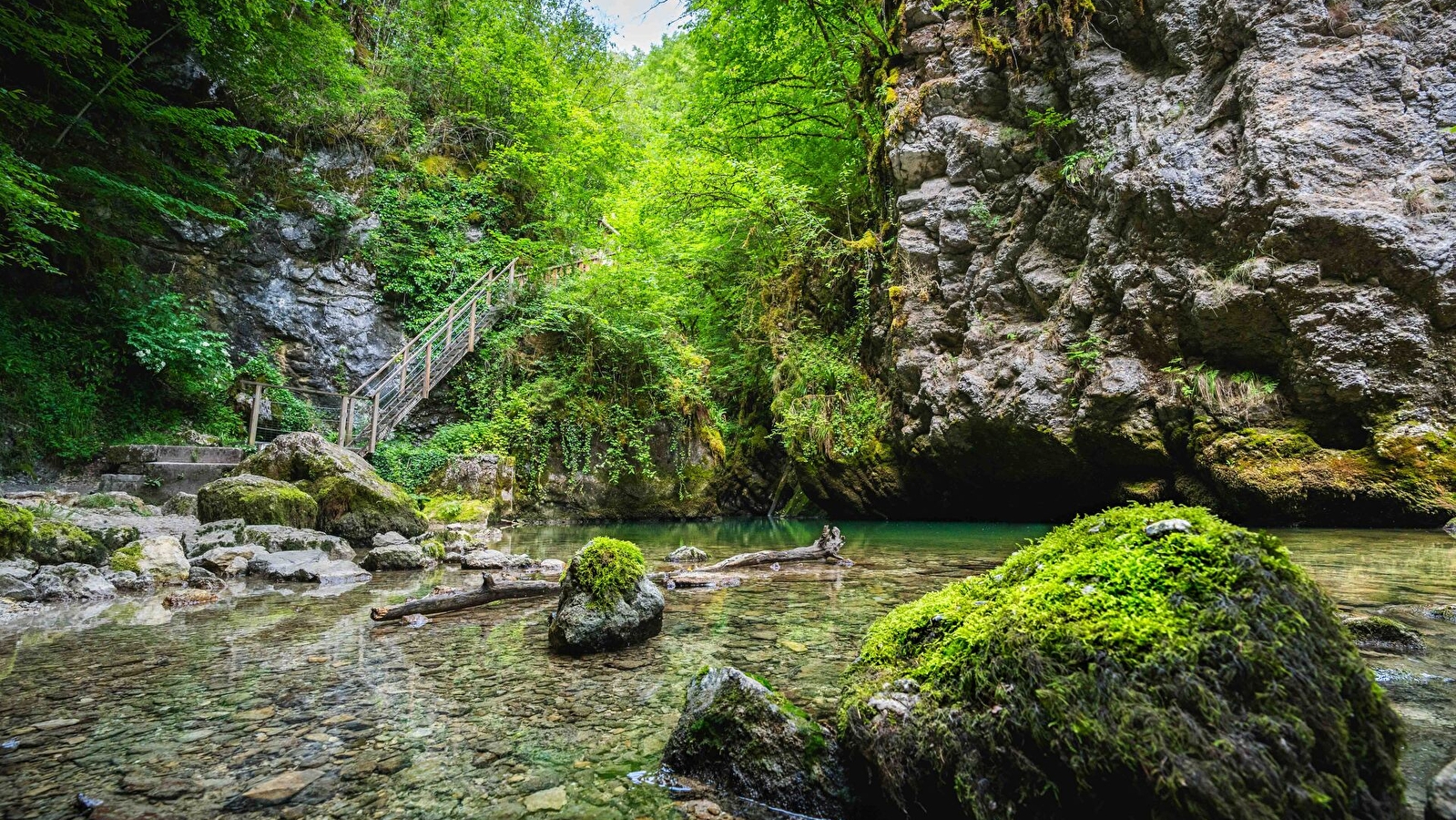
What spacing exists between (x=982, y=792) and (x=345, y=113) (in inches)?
845

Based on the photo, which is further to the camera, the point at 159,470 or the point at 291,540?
the point at 159,470

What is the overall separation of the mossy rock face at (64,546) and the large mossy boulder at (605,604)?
5.06 metres

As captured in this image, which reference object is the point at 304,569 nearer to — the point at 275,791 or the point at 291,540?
the point at 291,540

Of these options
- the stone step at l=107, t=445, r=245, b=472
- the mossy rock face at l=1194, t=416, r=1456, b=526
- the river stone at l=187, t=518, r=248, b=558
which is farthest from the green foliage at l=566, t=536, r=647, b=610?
the stone step at l=107, t=445, r=245, b=472

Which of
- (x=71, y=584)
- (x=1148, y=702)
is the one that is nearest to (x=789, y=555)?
(x=1148, y=702)

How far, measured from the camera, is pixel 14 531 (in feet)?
16.8

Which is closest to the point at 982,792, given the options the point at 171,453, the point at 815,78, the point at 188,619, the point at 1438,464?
the point at 188,619

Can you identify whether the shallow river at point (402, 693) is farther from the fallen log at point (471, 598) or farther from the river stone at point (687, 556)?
the river stone at point (687, 556)

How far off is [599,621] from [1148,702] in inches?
114

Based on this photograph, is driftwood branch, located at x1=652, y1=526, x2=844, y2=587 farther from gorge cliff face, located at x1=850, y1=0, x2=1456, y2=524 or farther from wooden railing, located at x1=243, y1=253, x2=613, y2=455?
wooden railing, located at x1=243, y1=253, x2=613, y2=455

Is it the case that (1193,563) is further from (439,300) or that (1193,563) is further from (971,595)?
(439,300)

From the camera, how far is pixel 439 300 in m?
16.9

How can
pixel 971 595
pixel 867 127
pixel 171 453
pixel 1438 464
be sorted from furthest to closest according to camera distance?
pixel 867 127
pixel 171 453
pixel 1438 464
pixel 971 595

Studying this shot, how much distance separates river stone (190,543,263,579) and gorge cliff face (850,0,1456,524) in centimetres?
1052
